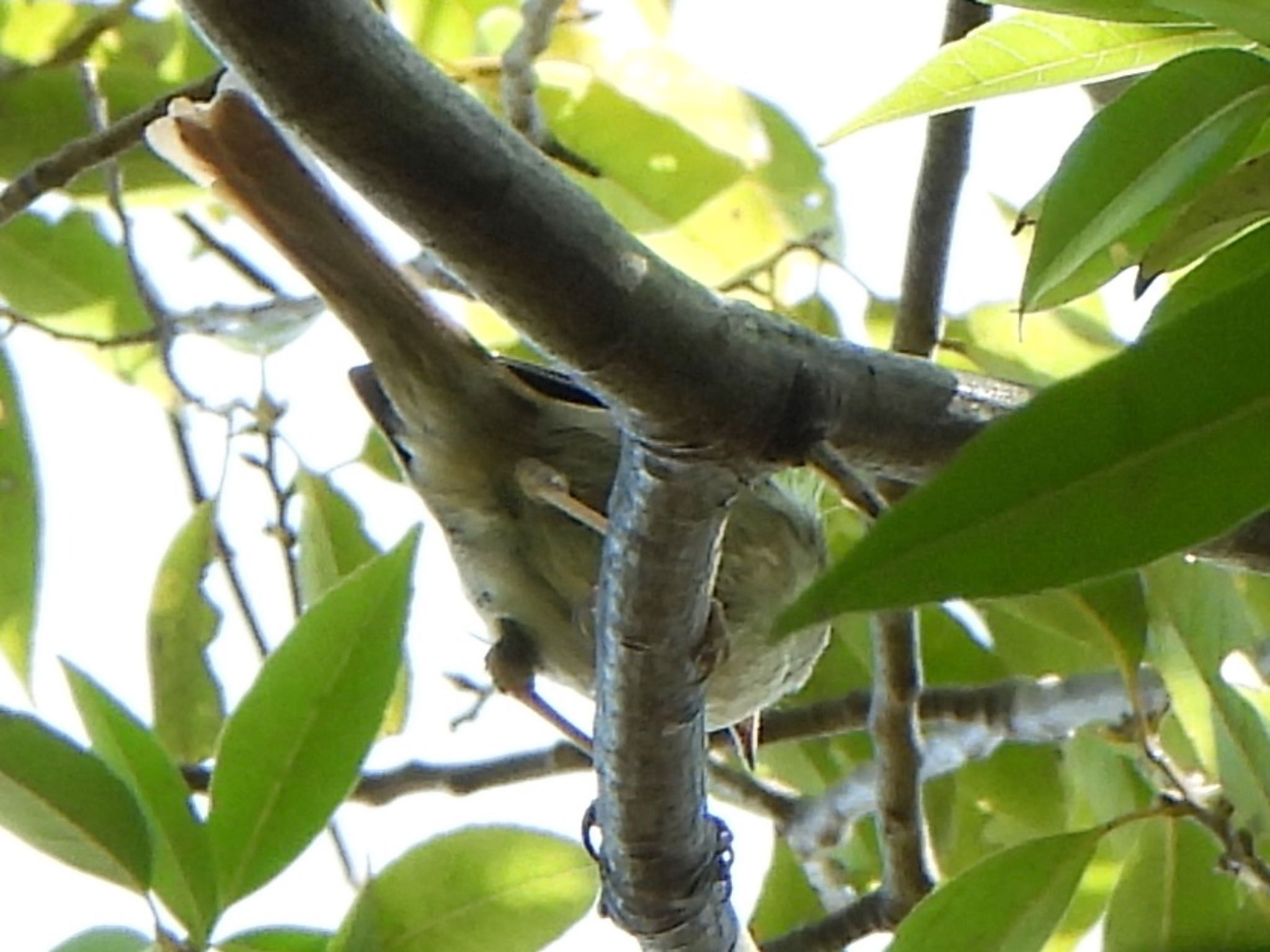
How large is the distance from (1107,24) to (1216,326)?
63 centimetres

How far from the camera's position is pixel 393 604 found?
1.46 meters

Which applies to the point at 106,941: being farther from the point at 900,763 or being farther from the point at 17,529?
the point at 900,763

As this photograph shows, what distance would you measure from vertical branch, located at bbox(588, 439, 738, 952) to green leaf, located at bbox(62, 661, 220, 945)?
1.10 ft

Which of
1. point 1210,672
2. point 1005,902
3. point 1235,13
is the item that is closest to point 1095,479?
point 1235,13

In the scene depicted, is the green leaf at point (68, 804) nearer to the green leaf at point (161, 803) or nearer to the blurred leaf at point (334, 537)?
the green leaf at point (161, 803)

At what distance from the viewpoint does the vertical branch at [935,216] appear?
1.83 metres

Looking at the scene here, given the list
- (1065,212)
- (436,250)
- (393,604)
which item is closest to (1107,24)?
(1065,212)

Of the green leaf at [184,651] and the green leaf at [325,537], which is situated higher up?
the green leaf at [325,537]

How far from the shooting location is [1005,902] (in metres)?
1.46

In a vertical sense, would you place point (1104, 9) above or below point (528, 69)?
below

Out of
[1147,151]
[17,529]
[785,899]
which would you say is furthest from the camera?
[785,899]

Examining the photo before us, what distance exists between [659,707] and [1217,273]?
505mm

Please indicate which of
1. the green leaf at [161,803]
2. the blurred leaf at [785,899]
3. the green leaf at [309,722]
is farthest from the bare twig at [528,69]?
the blurred leaf at [785,899]

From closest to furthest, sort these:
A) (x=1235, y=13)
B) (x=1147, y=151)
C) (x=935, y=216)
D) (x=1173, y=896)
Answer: (x=1235, y=13) < (x=1147, y=151) < (x=1173, y=896) < (x=935, y=216)
